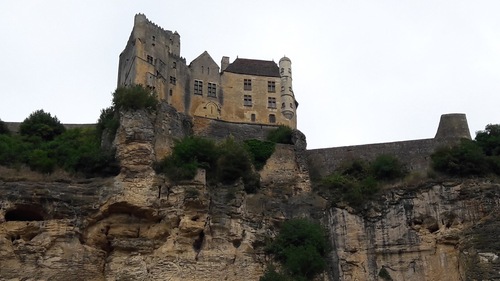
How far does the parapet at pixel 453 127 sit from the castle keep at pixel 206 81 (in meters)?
14.3

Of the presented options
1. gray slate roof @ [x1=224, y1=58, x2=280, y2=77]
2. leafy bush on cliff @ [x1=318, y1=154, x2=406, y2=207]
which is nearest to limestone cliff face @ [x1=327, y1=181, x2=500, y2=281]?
leafy bush on cliff @ [x1=318, y1=154, x2=406, y2=207]

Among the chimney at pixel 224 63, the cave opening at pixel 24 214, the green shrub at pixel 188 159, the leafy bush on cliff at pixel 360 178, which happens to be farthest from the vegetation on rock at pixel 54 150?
the chimney at pixel 224 63

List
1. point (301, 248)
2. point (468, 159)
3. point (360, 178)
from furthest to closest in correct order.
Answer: point (360, 178) < point (468, 159) < point (301, 248)

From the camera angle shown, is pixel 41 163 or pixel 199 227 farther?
pixel 41 163

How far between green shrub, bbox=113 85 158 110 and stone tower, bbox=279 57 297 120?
21.1 m

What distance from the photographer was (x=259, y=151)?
3228cm

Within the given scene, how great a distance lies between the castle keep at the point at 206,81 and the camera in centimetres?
4612

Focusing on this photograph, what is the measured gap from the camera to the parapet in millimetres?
36344

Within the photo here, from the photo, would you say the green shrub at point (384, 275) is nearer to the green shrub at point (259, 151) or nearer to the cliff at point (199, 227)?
the cliff at point (199, 227)

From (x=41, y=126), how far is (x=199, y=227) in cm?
1489

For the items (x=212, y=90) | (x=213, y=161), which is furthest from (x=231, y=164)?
(x=212, y=90)

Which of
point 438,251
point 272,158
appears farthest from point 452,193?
point 272,158

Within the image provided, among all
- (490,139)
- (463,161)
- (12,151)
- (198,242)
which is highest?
(490,139)

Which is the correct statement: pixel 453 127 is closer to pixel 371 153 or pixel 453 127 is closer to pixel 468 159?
pixel 371 153
